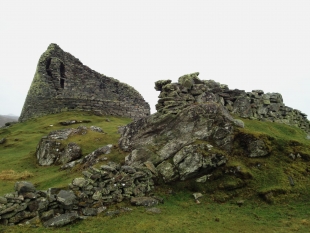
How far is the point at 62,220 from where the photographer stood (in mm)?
14648

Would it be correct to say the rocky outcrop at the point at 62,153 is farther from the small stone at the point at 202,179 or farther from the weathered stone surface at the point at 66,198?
the small stone at the point at 202,179

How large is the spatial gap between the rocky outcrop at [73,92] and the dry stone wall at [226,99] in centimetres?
3011

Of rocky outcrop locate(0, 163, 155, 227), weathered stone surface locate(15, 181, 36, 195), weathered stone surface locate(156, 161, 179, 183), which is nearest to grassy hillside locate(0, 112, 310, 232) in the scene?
weathered stone surface locate(156, 161, 179, 183)

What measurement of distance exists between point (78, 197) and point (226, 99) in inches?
768

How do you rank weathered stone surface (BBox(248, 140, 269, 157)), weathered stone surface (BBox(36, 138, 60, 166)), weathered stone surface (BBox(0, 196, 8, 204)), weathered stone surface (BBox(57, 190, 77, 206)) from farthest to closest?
weathered stone surface (BBox(36, 138, 60, 166)) → weathered stone surface (BBox(248, 140, 269, 157)) → weathered stone surface (BBox(57, 190, 77, 206)) → weathered stone surface (BBox(0, 196, 8, 204))

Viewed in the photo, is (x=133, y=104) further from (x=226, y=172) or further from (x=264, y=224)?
(x=264, y=224)

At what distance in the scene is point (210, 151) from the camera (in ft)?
63.9

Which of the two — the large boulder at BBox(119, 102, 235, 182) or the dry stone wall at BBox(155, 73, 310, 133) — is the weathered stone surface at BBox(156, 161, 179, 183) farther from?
the dry stone wall at BBox(155, 73, 310, 133)

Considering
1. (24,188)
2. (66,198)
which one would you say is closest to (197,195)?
(66,198)

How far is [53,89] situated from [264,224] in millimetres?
51529

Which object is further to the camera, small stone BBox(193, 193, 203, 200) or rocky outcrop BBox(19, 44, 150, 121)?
rocky outcrop BBox(19, 44, 150, 121)

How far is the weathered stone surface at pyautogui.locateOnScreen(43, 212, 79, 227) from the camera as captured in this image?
14484 mm

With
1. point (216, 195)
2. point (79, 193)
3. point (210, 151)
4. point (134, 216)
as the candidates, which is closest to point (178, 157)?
point (210, 151)

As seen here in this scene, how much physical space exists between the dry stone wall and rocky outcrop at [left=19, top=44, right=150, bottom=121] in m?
30.1
